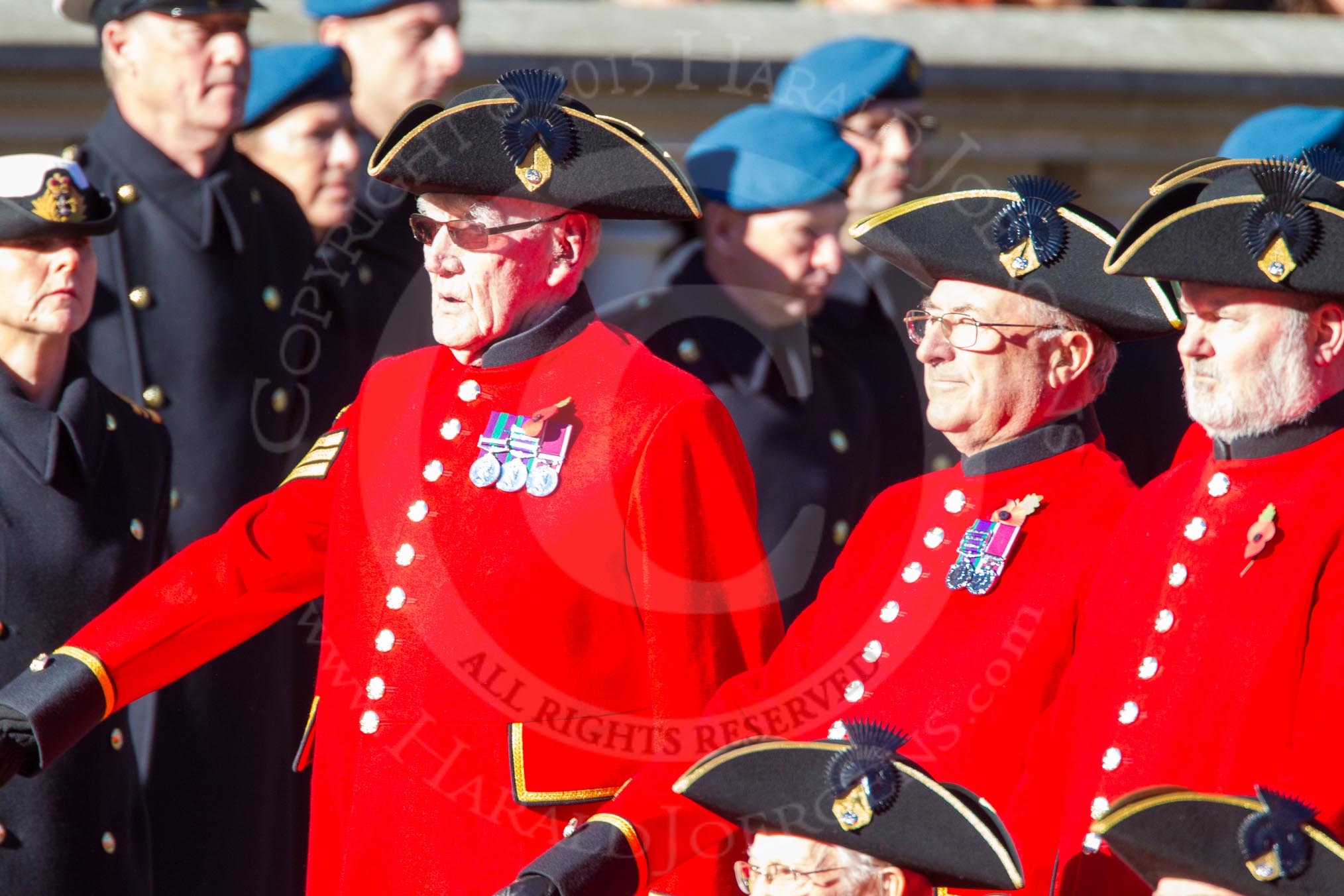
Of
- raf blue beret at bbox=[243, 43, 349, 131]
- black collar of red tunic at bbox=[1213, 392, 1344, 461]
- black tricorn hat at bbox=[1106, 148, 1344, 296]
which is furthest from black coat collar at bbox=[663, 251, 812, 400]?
black collar of red tunic at bbox=[1213, 392, 1344, 461]

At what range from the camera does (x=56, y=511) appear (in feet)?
16.6

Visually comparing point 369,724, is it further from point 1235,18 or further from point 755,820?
point 1235,18

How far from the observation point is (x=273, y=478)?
5.88m

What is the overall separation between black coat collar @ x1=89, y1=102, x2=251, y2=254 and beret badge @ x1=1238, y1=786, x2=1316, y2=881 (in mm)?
3465

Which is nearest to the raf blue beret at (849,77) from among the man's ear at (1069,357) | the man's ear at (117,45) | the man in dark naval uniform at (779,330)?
the man in dark naval uniform at (779,330)

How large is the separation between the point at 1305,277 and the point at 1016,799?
1.06 m

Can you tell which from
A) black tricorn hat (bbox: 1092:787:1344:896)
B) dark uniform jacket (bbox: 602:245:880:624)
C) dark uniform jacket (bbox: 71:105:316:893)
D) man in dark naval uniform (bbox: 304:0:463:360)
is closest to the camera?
black tricorn hat (bbox: 1092:787:1344:896)

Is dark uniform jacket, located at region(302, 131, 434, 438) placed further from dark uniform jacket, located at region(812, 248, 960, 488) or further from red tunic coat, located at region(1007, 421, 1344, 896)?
red tunic coat, located at region(1007, 421, 1344, 896)

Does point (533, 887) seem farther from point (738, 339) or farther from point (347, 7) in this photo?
point (347, 7)

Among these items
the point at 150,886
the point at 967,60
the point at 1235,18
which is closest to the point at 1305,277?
the point at 150,886

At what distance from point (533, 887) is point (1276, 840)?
1.22 meters

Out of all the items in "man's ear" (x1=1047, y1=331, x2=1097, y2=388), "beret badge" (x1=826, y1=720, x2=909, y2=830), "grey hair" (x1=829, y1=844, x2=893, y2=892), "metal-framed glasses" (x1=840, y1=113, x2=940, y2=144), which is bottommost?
"metal-framed glasses" (x1=840, y1=113, x2=940, y2=144)

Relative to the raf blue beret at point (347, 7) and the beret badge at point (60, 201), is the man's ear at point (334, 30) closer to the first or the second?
the raf blue beret at point (347, 7)

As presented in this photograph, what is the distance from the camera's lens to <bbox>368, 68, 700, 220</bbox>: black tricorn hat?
13.8 feet
